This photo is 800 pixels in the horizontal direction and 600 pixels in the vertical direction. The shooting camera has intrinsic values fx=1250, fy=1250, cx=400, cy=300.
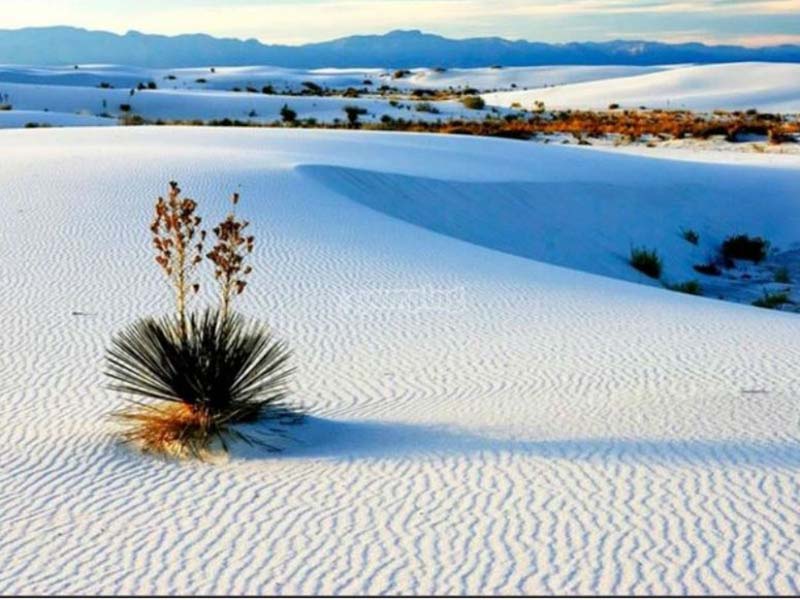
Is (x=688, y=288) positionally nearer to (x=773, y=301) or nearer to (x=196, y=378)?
(x=773, y=301)

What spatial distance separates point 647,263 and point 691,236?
9.28 feet

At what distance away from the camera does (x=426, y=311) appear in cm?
1062

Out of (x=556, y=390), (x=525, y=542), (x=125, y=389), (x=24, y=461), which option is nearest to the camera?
(x=525, y=542)

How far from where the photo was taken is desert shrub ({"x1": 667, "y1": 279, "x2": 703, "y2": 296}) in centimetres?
1595

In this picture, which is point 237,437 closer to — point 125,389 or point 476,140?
point 125,389

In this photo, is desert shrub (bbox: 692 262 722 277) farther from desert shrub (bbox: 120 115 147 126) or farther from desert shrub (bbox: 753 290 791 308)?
desert shrub (bbox: 120 115 147 126)

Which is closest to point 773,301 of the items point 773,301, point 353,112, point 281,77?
point 773,301

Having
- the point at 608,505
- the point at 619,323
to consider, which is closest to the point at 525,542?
the point at 608,505

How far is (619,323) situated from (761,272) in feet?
27.9

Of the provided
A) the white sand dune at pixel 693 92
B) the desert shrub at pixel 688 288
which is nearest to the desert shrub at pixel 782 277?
the desert shrub at pixel 688 288

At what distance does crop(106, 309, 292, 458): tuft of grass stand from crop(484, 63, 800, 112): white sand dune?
166ft

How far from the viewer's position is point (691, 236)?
1970cm

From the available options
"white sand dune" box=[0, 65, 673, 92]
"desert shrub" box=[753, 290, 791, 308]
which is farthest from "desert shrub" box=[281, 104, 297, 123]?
"desert shrub" box=[753, 290, 791, 308]

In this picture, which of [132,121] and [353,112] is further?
[353,112]
